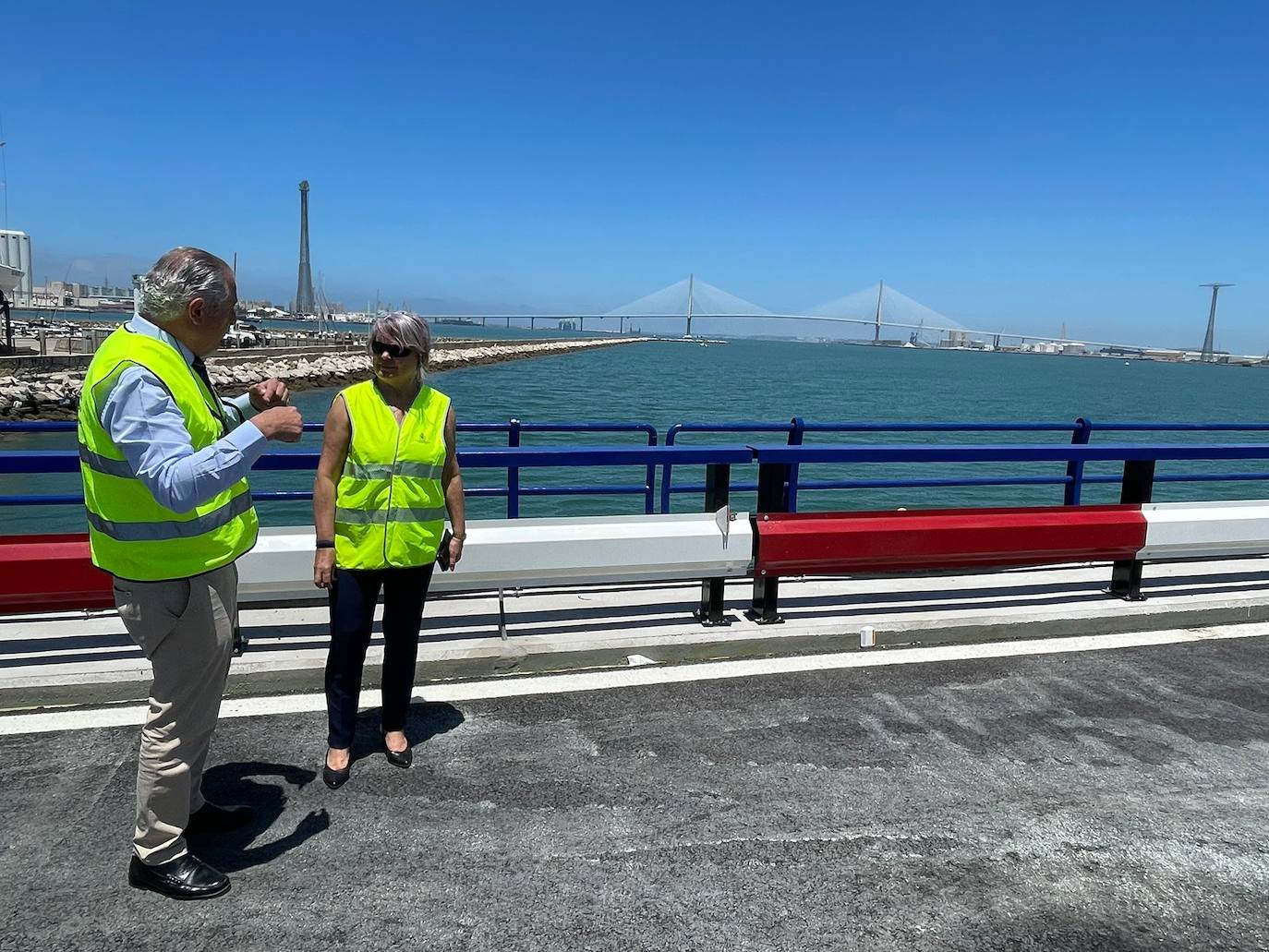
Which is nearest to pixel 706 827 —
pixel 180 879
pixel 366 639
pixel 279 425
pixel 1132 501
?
pixel 366 639

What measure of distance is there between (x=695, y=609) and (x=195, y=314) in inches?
126

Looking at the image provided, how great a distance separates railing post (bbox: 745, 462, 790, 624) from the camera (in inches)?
189

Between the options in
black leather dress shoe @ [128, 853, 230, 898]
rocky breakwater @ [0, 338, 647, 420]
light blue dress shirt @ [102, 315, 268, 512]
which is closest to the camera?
light blue dress shirt @ [102, 315, 268, 512]

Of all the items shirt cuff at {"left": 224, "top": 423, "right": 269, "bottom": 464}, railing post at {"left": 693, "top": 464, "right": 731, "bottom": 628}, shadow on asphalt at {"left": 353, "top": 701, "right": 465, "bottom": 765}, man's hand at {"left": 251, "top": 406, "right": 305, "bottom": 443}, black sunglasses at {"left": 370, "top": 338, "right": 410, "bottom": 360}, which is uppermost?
black sunglasses at {"left": 370, "top": 338, "right": 410, "bottom": 360}

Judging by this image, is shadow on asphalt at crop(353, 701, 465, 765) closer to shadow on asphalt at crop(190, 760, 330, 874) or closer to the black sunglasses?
shadow on asphalt at crop(190, 760, 330, 874)

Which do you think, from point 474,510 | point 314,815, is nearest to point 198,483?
point 314,815

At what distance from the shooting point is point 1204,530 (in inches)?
214

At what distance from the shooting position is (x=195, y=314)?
8.19 ft

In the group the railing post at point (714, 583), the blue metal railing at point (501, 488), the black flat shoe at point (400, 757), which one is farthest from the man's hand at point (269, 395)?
the railing post at point (714, 583)

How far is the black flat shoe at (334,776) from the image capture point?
3.20 meters

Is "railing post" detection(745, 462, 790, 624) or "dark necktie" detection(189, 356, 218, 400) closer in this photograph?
"dark necktie" detection(189, 356, 218, 400)

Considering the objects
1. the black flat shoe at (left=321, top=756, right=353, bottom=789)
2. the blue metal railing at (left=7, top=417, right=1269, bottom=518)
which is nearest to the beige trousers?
the black flat shoe at (left=321, top=756, right=353, bottom=789)

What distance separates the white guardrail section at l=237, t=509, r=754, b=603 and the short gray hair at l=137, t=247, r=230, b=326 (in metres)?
1.95

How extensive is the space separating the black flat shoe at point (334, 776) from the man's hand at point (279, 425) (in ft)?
4.44
